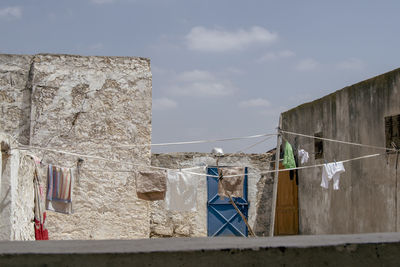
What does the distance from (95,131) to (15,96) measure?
5.26ft

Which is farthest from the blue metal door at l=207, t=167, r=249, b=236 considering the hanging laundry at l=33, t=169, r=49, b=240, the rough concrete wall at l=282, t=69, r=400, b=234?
the hanging laundry at l=33, t=169, r=49, b=240

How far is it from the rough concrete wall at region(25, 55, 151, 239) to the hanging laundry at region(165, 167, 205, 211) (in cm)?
51

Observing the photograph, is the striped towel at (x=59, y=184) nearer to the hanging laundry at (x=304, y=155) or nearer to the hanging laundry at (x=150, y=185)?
the hanging laundry at (x=150, y=185)

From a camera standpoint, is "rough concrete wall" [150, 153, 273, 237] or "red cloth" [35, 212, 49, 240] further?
"rough concrete wall" [150, 153, 273, 237]

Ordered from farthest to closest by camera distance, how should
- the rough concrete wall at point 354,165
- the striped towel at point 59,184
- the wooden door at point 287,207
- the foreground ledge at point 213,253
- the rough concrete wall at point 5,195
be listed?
the wooden door at point 287,207 → the rough concrete wall at point 354,165 → the striped towel at point 59,184 → the rough concrete wall at point 5,195 → the foreground ledge at point 213,253

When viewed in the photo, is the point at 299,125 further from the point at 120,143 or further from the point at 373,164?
the point at 120,143

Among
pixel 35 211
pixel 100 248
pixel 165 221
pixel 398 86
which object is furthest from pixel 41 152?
pixel 100 248

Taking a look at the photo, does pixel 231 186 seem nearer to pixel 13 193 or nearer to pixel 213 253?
pixel 13 193

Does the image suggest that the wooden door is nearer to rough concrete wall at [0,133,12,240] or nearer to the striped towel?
the striped towel

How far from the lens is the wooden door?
13.0 m

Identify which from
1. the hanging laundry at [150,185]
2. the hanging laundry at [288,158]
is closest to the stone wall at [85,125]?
the hanging laundry at [150,185]

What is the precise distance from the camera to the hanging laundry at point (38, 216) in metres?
8.14

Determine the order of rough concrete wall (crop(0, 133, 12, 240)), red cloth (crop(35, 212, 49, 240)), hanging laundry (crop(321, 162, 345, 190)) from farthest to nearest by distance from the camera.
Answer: hanging laundry (crop(321, 162, 345, 190)), red cloth (crop(35, 212, 49, 240)), rough concrete wall (crop(0, 133, 12, 240))

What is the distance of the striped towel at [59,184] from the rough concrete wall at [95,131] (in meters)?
1.07
